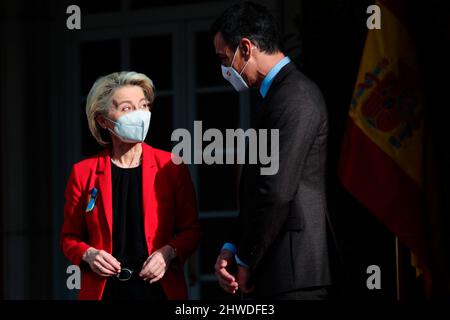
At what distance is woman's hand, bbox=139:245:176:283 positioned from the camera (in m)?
4.85

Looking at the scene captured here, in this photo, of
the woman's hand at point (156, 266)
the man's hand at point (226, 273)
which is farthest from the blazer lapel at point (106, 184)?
the man's hand at point (226, 273)

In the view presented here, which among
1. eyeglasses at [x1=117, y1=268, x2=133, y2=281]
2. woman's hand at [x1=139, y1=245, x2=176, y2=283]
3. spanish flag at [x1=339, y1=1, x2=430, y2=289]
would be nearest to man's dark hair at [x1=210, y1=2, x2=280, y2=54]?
woman's hand at [x1=139, y1=245, x2=176, y2=283]

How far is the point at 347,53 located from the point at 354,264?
1294mm

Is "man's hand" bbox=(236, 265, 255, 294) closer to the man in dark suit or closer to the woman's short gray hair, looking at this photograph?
the man in dark suit

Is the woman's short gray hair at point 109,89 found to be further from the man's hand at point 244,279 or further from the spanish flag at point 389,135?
the spanish flag at point 389,135

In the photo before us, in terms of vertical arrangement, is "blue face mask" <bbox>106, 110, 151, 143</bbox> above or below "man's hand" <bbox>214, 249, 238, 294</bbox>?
above

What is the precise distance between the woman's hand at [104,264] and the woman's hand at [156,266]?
121mm

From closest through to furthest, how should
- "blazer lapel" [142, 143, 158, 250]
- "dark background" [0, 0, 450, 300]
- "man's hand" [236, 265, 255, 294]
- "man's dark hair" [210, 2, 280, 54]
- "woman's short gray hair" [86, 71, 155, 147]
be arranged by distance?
"man's hand" [236, 265, 255, 294] → "man's dark hair" [210, 2, 280, 54] → "blazer lapel" [142, 143, 158, 250] → "woman's short gray hair" [86, 71, 155, 147] → "dark background" [0, 0, 450, 300]

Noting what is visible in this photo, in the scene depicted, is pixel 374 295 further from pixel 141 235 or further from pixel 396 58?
pixel 141 235

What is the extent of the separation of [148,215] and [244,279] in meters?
0.75

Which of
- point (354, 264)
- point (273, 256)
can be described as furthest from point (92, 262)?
point (354, 264)

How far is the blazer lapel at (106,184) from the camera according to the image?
4.97 metres

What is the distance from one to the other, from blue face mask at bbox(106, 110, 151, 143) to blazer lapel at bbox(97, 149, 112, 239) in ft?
0.48
